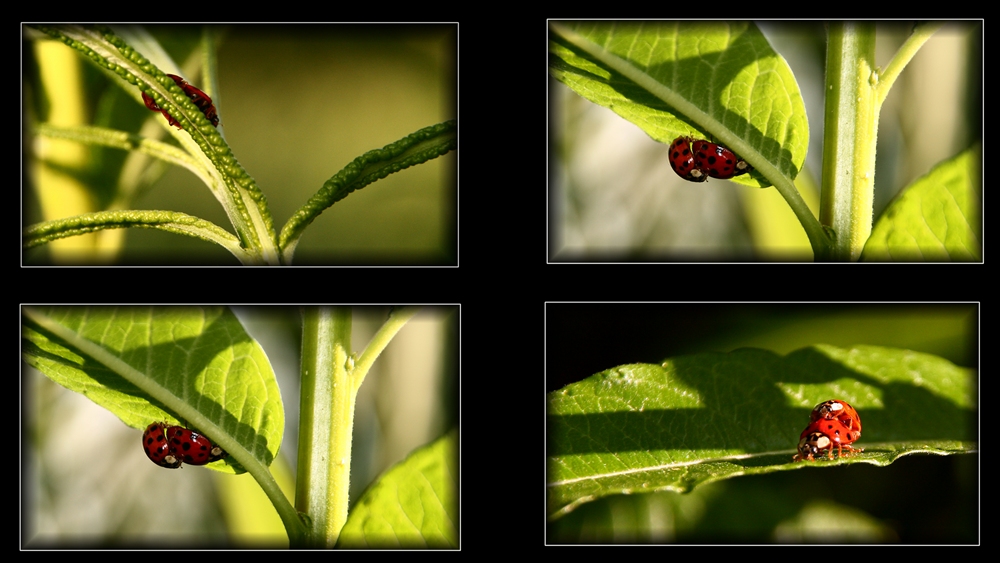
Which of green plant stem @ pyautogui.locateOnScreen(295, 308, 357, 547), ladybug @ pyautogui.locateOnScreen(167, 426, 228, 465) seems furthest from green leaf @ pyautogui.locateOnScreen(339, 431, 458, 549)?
ladybug @ pyautogui.locateOnScreen(167, 426, 228, 465)

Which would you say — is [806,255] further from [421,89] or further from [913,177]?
[421,89]

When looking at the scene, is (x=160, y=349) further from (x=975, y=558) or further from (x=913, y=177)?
(x=975, y=558)

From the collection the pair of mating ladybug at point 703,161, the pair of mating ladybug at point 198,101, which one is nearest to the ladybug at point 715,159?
the pair of mating ladybug at point 703,161

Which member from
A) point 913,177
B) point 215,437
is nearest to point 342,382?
point 215,437

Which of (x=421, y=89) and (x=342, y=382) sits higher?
(x=421, y=89)

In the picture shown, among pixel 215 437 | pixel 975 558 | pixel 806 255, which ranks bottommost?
pixel 975 558

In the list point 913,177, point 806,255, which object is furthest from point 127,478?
point 913,177

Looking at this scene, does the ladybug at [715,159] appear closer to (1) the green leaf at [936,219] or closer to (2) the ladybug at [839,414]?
(1) the green leaf at [936,219]
